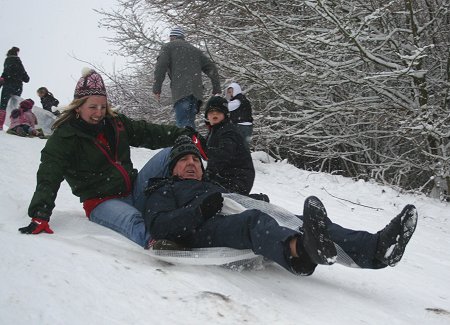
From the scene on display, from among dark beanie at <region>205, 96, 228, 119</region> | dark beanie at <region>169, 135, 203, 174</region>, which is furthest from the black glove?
dark beanie at <region>205, 96, 228, 119</region>

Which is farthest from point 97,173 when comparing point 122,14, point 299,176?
point 122,14

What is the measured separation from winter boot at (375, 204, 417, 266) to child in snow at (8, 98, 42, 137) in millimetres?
6990

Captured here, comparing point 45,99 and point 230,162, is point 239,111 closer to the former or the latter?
point 230,162

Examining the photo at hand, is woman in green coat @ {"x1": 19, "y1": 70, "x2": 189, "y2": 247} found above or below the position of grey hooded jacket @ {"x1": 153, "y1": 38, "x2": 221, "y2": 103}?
below

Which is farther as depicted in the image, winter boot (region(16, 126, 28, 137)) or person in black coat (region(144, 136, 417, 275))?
winter boot (region(16, 126, 28, 137))

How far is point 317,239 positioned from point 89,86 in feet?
6.18

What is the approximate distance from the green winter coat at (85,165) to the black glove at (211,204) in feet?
3.02

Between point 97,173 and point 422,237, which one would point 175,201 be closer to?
point 97,173

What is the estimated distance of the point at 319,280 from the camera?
7.65 feet

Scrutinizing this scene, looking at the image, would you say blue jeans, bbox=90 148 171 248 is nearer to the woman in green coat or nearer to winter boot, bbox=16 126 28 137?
the woman in green coat

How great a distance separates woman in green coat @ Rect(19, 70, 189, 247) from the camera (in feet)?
8.84

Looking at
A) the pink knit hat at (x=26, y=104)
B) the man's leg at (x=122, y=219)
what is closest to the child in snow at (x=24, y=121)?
the pink knit hat at (x=26, y=104)

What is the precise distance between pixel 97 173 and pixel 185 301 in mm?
1479

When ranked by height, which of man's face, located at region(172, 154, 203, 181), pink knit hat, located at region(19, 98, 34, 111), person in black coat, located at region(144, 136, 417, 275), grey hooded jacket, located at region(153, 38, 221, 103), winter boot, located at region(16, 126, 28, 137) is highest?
grey hooded jacket, located at region(153, 38, 221, 103)
